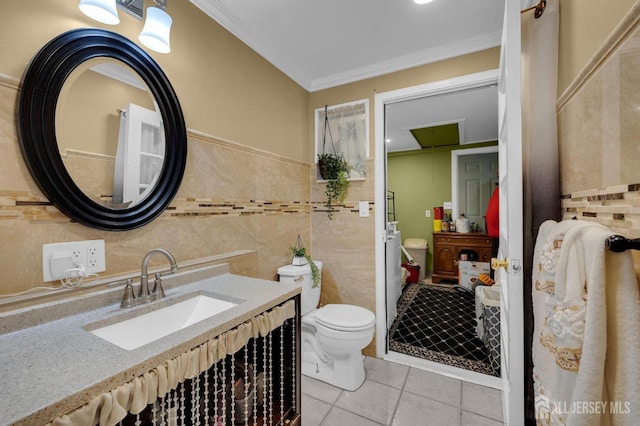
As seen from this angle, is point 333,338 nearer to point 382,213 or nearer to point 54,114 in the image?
point 382,213

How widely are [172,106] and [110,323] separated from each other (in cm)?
101

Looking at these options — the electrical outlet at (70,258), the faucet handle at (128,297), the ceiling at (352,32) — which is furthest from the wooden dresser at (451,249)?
the electrical outlet at (70,258)

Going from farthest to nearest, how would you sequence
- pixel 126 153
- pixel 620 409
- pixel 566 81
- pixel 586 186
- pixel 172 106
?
pixel 172 106 → pixel 126 153 → pixel 566 81 → pixel 586 186 → pixel 620 409

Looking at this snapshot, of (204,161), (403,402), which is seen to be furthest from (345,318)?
(204,161)

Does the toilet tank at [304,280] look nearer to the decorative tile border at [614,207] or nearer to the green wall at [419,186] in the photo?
the decorative tile border at [614,207]

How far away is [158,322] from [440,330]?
2.47m

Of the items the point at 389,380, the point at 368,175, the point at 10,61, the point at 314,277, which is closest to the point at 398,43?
the point at 368,175

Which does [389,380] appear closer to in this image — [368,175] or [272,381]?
[272,381]

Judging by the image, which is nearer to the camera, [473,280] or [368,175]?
[368,175]

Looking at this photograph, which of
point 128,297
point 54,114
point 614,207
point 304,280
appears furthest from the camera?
point 304,280

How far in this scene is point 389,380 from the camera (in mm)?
1953

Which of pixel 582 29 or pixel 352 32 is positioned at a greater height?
pixel 352 32

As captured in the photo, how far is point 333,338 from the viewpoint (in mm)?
1798

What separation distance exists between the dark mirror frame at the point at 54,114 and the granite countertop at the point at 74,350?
0.32 metres
